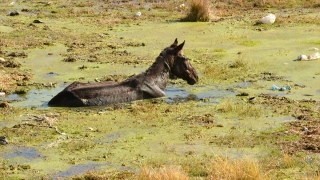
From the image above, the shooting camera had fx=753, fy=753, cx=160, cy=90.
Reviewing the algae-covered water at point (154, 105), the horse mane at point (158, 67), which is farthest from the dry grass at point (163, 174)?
the horse mane at point (158, 67)

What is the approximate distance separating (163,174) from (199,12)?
599 inches

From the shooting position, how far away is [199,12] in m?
23.5

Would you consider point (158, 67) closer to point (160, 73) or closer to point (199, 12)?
point (160, 73)

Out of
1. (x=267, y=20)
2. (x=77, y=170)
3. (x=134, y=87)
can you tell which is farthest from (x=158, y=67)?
(x=267, y=20)

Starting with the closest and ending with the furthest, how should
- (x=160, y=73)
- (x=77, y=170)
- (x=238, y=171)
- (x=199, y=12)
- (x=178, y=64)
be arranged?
1. (x=238, y=171)
2. (x=77, y=170)
3. (x=160, y=73)
4. (x=178, y=64)
5. (x=199, y=12)

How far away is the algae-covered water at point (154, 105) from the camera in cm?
1059

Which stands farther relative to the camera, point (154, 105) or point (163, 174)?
point (154, 105)

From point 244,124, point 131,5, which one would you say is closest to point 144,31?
point 131,5

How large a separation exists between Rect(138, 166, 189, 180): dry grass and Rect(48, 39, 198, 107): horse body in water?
4721mm

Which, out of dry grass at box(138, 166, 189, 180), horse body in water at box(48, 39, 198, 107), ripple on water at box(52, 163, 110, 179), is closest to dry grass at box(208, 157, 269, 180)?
dry grass at box(138, 166, 189, 180)

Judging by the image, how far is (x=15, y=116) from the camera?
42.5ft

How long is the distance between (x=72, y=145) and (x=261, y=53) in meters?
8.70

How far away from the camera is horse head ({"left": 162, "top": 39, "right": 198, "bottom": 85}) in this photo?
597 inches

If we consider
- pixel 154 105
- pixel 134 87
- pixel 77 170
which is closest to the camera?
pixel 77 170
